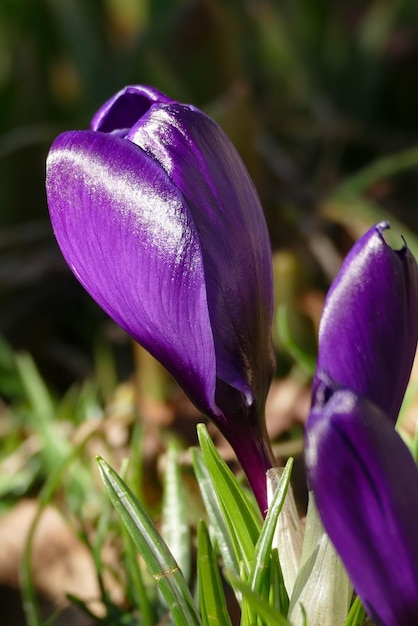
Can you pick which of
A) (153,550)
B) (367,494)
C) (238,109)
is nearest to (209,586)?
(153,550)

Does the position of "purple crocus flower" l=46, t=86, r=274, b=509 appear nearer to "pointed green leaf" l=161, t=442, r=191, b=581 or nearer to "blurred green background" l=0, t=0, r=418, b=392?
"pointed green leaf" l=161, t=442, r=191, b=581

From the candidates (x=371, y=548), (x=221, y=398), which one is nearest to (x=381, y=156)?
(x=221, y=398)

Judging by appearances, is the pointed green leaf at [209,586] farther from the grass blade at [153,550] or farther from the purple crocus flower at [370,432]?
the purple crocus flower at [370,432]

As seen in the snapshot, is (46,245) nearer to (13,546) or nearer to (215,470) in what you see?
(13,546)

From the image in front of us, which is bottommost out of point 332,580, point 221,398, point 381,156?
point 381,156

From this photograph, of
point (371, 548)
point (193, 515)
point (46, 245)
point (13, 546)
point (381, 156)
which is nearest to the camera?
point (371, 548)

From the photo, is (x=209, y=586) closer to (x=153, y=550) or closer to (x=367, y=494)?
(x=153, y=550)

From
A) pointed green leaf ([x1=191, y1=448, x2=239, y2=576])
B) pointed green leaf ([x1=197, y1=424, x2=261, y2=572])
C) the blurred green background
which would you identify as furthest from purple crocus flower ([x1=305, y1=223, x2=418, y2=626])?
the blurred green background
